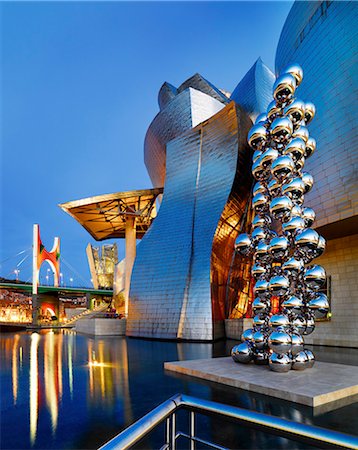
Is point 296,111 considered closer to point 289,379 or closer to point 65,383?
point 289,379

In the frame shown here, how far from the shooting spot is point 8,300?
54.8m

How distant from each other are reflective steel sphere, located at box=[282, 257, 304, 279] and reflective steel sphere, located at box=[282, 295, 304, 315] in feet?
1.57

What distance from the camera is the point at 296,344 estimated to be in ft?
19.0

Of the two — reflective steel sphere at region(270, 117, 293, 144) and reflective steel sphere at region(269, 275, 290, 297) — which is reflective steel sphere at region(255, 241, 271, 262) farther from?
reflective steel sphere at region(270, 117, 293, 144)

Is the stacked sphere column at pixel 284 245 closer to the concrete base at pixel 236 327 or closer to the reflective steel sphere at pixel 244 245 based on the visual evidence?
the reflective steel sphere at pixel 244 245

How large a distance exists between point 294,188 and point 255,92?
51.9 ft

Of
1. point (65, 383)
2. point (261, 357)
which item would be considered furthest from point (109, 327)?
point (261, 357)

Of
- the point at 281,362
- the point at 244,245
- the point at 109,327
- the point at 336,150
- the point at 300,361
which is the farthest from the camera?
the point at 109,327

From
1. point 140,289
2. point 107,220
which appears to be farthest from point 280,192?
point 107,220

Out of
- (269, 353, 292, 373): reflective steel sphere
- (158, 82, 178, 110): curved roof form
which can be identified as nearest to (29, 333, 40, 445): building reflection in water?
(269, 353, 292, 373): reflective steel sphere

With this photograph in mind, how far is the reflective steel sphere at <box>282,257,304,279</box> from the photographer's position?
620 centimetres

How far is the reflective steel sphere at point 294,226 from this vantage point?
6.27 meters

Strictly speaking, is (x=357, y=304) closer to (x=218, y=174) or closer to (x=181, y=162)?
(x=218, y=174)

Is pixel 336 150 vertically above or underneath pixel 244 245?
above
